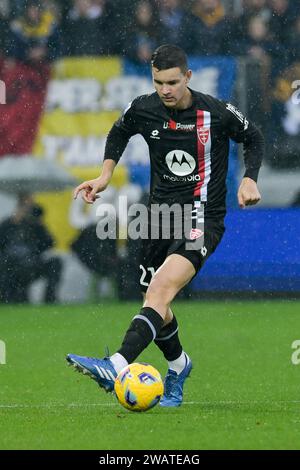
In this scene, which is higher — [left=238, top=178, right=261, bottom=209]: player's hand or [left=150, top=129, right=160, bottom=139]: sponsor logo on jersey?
[left=150, top=129, right=160, bottom=139]: sponsor logo on jersey

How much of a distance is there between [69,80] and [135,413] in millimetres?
6468

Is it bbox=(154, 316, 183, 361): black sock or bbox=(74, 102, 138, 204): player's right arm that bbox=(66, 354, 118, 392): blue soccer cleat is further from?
bbox=(74, 102, 138, 204): player's right arm

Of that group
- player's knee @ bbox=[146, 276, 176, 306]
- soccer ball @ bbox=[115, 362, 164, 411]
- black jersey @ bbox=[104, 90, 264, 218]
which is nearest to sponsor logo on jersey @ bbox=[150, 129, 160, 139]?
black jersey @ bbox=[104, 90, 264, 218]

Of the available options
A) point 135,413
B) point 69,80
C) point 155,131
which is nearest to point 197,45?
point 69,80

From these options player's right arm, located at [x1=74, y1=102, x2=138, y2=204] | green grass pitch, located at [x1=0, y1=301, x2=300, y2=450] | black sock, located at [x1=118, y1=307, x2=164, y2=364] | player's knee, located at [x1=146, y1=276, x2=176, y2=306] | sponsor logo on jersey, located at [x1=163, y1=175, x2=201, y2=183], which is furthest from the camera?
player's right arm, located at [x1=74, y1=102, x2=138, y2=204]

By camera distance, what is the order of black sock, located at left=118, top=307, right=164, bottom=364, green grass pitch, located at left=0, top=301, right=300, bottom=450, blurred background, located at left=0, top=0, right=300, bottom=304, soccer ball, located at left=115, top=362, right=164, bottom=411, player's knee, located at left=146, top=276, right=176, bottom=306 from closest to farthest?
green grass pitch, located at left=0, top=301, right=300, bottom=450 < soccer ball, located at left=115, top=362, right=164, bottom=411 < black sock, located at left=118, top=307, right=164, bottom=364 < player's knee, located at left=146, top=276, right=176, bottom=306 < blurred background, located at left=0, top=0, right=300, bottom=304

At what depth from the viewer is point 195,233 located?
6840 millimetres

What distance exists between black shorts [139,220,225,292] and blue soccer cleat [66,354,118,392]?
2.72 feet

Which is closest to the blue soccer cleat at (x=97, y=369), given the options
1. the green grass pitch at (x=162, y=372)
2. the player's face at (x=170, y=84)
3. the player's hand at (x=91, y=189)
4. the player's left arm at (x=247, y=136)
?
the green grass pitch at (x=162, y=372)

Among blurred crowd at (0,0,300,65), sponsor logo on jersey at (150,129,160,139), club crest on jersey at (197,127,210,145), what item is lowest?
club crest on jersey at (197,127,210,145)

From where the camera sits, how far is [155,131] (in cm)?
711

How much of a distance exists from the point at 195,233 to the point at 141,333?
73 centimetres

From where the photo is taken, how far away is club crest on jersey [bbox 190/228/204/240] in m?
6.82

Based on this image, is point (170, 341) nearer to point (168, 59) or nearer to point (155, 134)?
point (155, 134)
